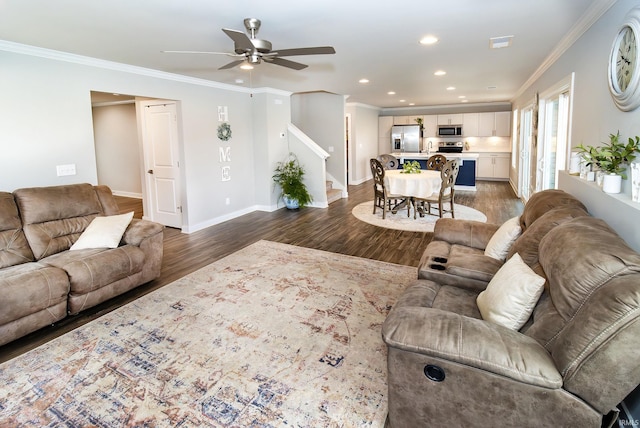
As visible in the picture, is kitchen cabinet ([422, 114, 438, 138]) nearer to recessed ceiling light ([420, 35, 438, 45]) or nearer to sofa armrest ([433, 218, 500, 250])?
recessed ceiling light ([420, 35, 438, 45])

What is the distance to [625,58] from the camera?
2.48 m

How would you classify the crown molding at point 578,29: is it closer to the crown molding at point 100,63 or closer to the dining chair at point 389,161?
the dining chair at point 389,161

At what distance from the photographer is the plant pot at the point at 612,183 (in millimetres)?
2418

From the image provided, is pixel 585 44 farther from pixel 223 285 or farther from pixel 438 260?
pixel 223 285

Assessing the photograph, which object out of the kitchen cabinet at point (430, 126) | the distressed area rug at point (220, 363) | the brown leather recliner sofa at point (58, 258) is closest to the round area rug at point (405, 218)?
the distressed area rug at point (220, 363)

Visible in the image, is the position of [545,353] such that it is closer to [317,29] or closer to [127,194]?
[317,29]

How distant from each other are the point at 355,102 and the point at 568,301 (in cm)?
928

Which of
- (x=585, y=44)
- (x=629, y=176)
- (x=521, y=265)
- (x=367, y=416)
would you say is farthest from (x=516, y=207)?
(x=367, y=416)

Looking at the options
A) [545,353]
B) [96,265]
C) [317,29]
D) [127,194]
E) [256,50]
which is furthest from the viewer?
[127,194]

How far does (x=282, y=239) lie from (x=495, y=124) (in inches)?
355

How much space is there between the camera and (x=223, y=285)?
3.74 meters

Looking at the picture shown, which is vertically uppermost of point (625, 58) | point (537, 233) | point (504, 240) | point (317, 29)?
point (317, 29)

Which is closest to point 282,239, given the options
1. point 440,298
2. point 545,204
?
point 440,298

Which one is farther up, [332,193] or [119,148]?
[119,148]
